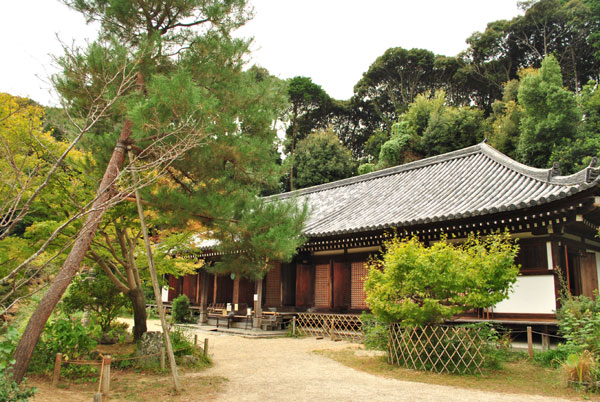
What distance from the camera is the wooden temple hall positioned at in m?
9.74

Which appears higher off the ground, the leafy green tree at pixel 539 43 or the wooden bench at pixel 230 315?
the leafy green tree at pixel 539 43

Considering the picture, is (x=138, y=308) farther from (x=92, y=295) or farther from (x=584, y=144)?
(x=584, y=144)

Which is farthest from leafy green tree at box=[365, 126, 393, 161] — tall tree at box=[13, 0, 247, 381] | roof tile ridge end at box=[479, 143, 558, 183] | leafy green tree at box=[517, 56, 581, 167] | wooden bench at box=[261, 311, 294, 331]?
tall tree at box=[13, 0, 247, 381]

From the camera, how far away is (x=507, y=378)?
290 inches

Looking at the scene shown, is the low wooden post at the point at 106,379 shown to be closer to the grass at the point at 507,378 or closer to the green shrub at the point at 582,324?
the grass at the point at 507,378

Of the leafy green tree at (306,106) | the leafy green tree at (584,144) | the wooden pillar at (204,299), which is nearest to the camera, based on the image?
the wooden pillar at (204,299)

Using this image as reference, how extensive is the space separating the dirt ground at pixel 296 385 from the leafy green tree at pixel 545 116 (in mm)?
17845

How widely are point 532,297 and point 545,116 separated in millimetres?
15436

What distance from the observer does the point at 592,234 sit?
12.2m

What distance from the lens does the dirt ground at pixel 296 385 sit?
6105 mm

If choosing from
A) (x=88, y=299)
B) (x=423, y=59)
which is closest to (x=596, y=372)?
(x=88, y=299)

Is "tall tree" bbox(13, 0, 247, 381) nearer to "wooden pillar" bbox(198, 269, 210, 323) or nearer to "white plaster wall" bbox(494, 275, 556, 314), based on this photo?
"white plaster wall" bbox(494, 275, 556, 314)

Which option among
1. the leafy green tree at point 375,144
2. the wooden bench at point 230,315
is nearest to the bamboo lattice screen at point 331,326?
the wooden bench at point 230,315

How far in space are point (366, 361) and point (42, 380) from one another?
6152 millimetres
